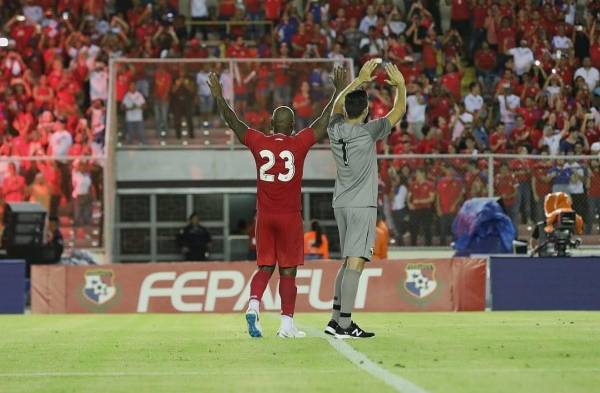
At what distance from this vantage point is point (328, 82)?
29375mm

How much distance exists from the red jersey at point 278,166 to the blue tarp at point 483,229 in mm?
12801

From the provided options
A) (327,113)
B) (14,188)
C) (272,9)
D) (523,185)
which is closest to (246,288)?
(14,188)

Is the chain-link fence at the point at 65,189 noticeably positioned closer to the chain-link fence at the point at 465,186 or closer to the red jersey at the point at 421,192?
the chain-link fence at the point at 465,186

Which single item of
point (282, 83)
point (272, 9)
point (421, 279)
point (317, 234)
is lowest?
point (421, 279)

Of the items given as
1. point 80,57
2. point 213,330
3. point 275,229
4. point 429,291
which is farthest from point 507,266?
point 80,57

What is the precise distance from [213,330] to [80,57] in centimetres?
1794

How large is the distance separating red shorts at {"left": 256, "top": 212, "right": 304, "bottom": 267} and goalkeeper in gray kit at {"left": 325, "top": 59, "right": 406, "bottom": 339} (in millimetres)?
435

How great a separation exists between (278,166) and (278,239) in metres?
0.65

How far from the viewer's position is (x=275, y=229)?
1320cm

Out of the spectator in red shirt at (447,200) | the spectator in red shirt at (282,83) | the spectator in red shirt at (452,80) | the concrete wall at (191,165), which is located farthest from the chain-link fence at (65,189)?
the spectator in red shirt at (452,80)

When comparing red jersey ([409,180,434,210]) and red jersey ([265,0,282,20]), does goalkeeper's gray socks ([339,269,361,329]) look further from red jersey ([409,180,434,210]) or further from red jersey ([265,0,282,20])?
red jersey ([265,0,282,20])

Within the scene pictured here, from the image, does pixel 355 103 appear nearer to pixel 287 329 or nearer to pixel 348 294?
pixel 348 294

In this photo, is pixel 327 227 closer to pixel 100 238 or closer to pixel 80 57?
pixel 100 238

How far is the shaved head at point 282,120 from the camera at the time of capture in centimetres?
1309
